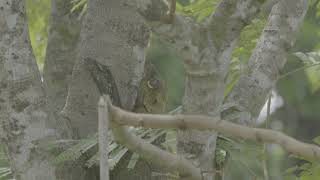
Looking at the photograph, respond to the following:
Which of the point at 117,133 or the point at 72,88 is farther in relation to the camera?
the point at 72,88

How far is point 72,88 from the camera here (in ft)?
9.74

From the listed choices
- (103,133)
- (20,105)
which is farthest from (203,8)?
(103,133)

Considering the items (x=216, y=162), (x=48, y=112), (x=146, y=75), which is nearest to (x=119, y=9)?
(x=146, y=75)

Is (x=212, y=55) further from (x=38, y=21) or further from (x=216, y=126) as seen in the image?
(x=38, y=21)

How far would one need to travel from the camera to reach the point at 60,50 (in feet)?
12.0

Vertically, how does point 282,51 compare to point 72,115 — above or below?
above

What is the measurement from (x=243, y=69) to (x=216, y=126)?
5.54ft

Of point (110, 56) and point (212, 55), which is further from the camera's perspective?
point (110, 56)

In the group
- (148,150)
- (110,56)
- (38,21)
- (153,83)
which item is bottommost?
(148,150)

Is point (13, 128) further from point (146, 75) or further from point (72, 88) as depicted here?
point (146, 75)

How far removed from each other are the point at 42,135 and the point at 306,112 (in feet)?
30.1

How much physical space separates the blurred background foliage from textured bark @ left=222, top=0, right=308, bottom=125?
0.15m

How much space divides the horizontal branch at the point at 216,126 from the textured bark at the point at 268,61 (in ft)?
3.48

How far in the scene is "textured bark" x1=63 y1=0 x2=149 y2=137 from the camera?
2.93 metres
